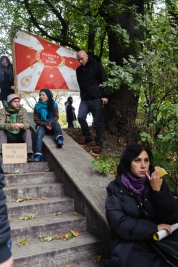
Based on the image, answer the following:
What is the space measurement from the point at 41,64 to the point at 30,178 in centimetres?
345

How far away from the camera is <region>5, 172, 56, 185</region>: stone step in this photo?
462 centimetres

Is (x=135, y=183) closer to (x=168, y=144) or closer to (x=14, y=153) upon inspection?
(x=168, y=144)

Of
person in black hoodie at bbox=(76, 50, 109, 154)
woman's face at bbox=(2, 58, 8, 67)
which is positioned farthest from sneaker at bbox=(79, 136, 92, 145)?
woman's face at bbox=(2, 58, 8, 67)

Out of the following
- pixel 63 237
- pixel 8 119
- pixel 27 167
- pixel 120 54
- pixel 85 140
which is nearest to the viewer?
pixel 63 237

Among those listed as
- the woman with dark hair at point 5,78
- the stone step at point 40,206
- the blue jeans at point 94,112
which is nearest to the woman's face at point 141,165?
the stone step at point 40,206

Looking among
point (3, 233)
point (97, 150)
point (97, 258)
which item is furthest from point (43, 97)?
point (3, 233)

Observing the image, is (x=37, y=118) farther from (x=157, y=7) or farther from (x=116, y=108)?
(x=157, y=7)

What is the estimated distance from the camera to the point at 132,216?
304 centimetres

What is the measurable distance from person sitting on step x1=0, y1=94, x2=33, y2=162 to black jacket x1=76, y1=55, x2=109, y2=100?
4.76 ft

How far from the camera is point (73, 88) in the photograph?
298 inches

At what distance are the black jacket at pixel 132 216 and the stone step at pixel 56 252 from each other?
642 millimetres

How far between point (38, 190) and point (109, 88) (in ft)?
9.26

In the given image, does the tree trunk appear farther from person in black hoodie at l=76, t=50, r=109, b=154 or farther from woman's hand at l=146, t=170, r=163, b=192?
woman's hand at l=146, t=170, r=163, b=192

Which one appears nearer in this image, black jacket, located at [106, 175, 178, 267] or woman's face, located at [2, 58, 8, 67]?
black jacket, located at [106, 175, 178, 267]
